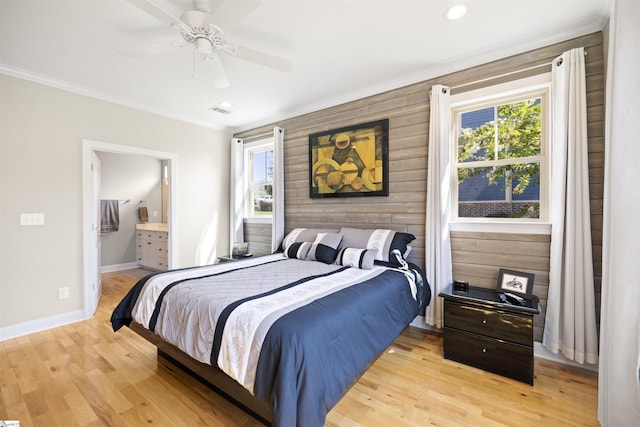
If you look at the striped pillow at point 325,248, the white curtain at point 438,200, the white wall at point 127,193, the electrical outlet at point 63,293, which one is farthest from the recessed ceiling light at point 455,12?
the white wall at point 127,193

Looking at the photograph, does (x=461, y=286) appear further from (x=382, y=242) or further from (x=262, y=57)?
(x=262, y=57)

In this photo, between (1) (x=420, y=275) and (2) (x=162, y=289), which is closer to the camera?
(2) (x=162, y=289)

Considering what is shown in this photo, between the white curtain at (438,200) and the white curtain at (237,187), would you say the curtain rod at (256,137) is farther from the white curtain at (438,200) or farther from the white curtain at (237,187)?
the white curtain at (438,200)

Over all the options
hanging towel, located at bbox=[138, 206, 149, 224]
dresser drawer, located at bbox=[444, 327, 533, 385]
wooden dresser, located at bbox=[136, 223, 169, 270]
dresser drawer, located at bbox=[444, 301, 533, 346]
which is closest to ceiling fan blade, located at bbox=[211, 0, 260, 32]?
dresser drawer, located at bbox=[444, 301, 533, 346]

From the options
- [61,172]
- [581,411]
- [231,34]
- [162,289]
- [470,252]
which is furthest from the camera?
[61,172]

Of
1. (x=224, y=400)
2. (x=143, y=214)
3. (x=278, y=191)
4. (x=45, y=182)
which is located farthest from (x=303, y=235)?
(x=143, y=214)

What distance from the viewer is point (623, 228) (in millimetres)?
1196

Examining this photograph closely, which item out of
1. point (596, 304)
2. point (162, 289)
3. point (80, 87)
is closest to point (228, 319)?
point (162, 289)

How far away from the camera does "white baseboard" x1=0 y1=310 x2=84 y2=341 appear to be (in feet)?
8.75

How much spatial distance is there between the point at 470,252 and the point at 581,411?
1.25 m

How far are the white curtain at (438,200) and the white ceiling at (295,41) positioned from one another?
0.42 m

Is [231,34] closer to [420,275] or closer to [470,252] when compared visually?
[420,275]

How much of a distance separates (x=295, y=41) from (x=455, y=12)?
1.21 m

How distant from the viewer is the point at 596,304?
2.04 metres
